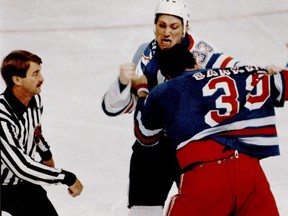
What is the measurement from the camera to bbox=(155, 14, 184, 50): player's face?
2.46m

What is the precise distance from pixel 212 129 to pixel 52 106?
1801 mm

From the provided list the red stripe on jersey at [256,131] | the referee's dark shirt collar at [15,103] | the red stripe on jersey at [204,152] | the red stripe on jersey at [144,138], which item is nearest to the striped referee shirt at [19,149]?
the referee's dark shirt collar at [15,103]

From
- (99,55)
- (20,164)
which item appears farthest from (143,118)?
(99,55)

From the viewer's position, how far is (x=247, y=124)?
207 cm

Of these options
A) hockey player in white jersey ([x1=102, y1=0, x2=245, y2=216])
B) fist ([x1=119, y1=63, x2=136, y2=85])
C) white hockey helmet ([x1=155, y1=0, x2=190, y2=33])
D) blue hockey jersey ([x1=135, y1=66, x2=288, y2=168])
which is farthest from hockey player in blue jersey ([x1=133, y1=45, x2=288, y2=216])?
white hockey helmet ([x1=155, y1=0, x2=190, y2=33])

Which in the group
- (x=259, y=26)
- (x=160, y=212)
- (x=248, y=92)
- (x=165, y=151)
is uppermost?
(x=259, y=26)

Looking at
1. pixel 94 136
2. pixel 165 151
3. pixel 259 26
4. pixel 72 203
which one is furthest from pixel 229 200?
pixel 259 26

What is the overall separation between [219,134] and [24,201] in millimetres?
709

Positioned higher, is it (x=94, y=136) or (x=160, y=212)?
(x=94, y=136)

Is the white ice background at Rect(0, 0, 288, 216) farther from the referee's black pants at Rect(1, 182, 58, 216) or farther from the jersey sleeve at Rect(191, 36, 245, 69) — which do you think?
the jersey sleeve at Rect(191, 36, 245, 69)

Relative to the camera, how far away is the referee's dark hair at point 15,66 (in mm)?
2422

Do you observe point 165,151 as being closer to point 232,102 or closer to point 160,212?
point 160,212

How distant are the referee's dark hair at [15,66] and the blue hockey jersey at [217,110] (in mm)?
523

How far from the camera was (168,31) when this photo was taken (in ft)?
8.07
